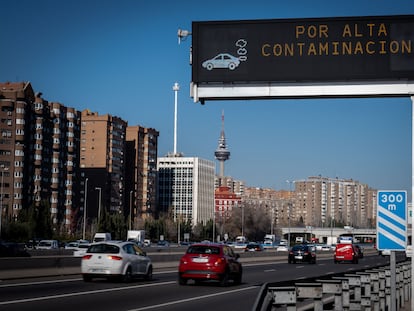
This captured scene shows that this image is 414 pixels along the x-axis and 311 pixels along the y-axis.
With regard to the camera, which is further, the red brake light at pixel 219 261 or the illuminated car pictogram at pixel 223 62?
the red brake light at pixel 219 261

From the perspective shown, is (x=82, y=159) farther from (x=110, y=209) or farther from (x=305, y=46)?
(x=305, y=46)

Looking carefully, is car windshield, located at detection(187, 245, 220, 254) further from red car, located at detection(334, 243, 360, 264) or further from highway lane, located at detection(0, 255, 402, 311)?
red car, located at detection(334, 243, 360, 264)

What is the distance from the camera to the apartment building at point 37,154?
128625 millimetres

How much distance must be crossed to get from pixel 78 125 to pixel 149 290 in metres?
132

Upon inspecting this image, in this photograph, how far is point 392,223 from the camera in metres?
13.5

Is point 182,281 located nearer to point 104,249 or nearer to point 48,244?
point 104,249

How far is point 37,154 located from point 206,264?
113 m

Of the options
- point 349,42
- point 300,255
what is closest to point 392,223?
point 349,42

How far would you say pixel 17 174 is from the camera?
422ft

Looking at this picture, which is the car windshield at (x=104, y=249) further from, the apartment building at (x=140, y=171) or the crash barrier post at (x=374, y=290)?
the apartment building at (x=140, y=171)

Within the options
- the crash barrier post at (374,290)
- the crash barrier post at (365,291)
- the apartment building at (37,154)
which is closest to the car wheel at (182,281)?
the crash barrier post at (374,290)

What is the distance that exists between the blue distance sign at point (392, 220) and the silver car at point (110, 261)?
16139 millimetres

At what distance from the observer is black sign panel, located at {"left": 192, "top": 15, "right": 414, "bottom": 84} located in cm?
1900

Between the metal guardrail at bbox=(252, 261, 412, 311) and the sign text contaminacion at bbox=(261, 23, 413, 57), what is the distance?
17.9 ft
